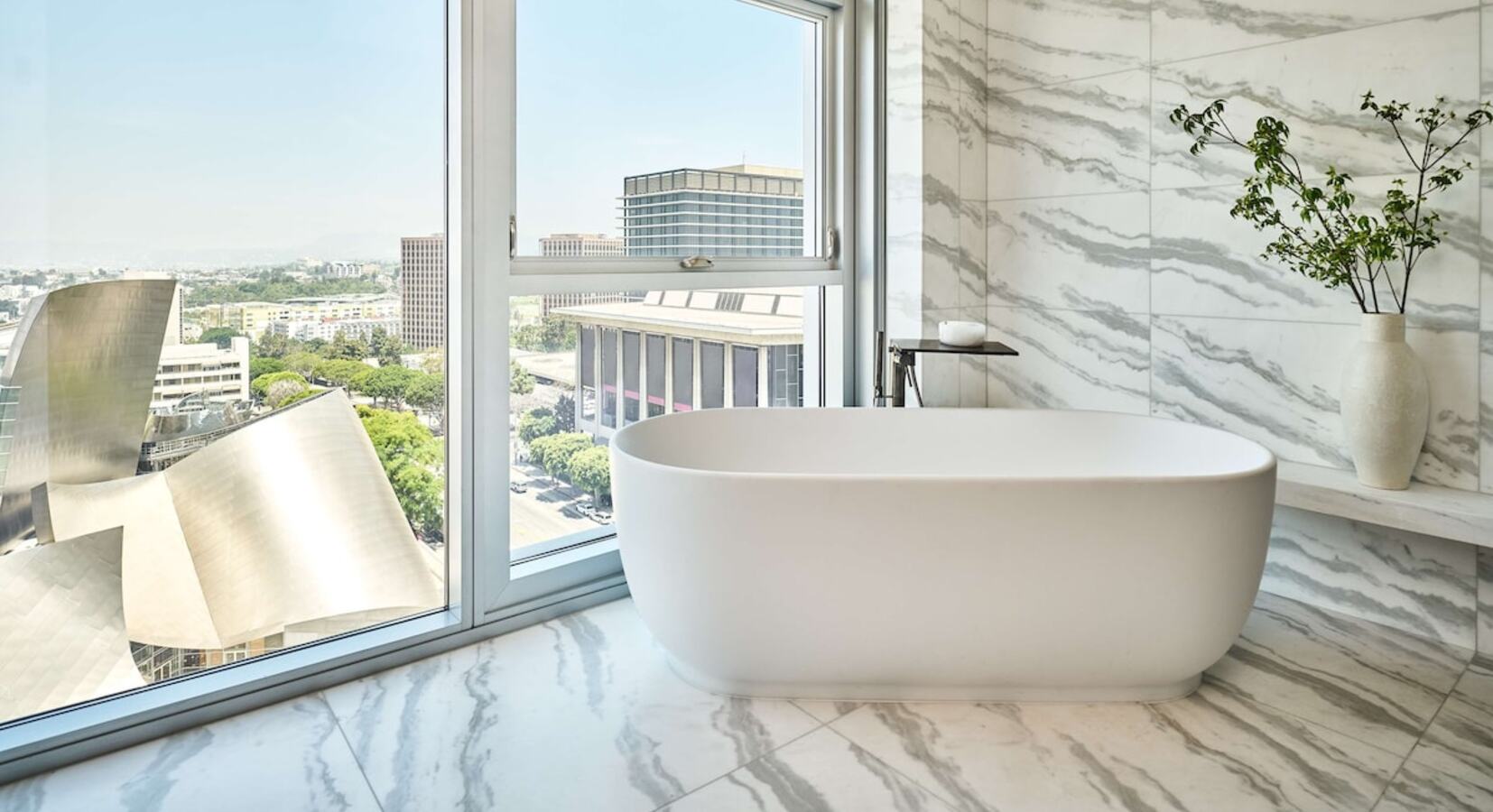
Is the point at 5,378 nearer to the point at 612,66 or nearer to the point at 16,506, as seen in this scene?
the point at 16,506

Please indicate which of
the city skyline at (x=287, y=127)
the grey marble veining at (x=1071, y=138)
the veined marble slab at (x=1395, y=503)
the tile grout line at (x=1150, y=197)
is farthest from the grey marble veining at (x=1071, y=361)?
the city skyline at (x=287, y=127)

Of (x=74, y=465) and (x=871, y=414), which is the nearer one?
(x=74, y=465)

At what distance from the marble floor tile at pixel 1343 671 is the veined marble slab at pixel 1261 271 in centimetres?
85

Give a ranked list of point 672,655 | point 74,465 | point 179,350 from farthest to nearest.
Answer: point 672,655 → point 179,350 → point 74,465

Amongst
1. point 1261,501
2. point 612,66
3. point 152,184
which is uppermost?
point 612,66

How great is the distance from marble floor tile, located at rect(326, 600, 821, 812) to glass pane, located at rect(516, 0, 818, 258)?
3.67 feet

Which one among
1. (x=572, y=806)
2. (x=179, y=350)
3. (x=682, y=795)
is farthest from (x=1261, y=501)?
(x=179, y=350)

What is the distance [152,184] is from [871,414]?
1947mm

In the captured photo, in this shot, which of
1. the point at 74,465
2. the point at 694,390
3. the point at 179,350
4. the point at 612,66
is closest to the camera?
the point at 74,465

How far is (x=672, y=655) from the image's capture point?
2.32 metres

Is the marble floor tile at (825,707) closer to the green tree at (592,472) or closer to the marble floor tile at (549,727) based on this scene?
the marble floor tile at (549,727)

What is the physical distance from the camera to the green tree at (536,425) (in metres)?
2.62

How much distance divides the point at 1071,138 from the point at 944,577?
6.02 feet

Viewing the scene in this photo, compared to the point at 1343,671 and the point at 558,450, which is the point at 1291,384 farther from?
the point at 558,450
